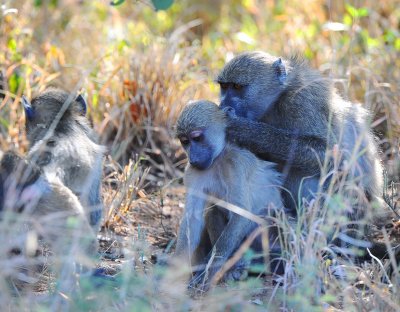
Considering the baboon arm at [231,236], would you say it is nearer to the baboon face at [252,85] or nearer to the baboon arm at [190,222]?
the baboon arm at [190,222]

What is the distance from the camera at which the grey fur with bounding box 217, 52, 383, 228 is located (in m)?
4.47

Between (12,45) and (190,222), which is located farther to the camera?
(12,45)

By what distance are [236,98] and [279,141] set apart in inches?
17.1

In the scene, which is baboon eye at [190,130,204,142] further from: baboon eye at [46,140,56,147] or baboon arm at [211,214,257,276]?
baboon eye at [46,140,56,147]

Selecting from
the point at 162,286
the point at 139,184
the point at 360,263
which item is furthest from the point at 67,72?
the point at 162,286

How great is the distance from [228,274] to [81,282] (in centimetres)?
133

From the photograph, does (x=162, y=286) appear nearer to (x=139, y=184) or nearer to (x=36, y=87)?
(x=139, y=184)

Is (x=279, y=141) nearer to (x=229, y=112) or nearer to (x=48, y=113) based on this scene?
(x=229, y=112)

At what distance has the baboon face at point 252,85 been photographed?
473 centimetres

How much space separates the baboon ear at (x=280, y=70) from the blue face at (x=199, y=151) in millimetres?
701

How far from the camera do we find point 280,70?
474 centimetres

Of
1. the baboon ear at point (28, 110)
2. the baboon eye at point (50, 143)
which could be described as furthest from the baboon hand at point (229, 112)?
the baboon ear at point (28, 110)

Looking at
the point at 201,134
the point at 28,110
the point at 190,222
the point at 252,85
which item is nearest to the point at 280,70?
the point at 252,85

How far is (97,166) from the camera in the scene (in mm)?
4555
